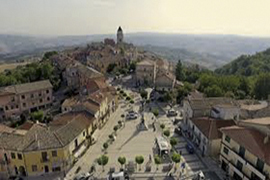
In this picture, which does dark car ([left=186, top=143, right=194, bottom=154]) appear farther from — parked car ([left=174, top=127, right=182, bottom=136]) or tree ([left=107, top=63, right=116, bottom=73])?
tree ([left=107, top=63, right=116, bottom=73])

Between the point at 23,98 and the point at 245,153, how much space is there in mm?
54779

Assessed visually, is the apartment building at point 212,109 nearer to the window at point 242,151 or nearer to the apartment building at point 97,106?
the window at point 242,151

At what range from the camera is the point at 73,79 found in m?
80.2

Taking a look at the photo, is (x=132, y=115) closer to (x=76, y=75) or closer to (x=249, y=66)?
(x=76, y=75)

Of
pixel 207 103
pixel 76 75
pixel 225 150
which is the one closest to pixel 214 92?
pixel 207 103

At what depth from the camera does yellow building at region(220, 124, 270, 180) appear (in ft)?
96.5

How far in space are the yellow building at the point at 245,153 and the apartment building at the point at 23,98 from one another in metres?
49.9

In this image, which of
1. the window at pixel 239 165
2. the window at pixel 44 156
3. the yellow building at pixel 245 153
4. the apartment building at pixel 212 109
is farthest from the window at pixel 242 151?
the window at pixel 44 156

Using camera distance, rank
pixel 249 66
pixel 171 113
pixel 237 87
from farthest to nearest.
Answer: pixel 249 66 < pixel 237 87 < pixel 171 113

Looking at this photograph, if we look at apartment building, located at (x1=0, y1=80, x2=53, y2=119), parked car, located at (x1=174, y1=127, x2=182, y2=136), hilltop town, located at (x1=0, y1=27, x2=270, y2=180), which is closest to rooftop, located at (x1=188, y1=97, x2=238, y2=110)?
hilltop town, located at (x1=0, y1=27, x2=270, y2=180)

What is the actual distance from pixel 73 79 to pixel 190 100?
148ft

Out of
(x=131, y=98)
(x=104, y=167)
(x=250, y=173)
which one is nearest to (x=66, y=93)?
(x=131, y=98)

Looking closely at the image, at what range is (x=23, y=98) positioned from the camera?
63906 mm

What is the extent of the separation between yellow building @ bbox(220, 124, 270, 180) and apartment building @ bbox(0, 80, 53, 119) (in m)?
49.9
